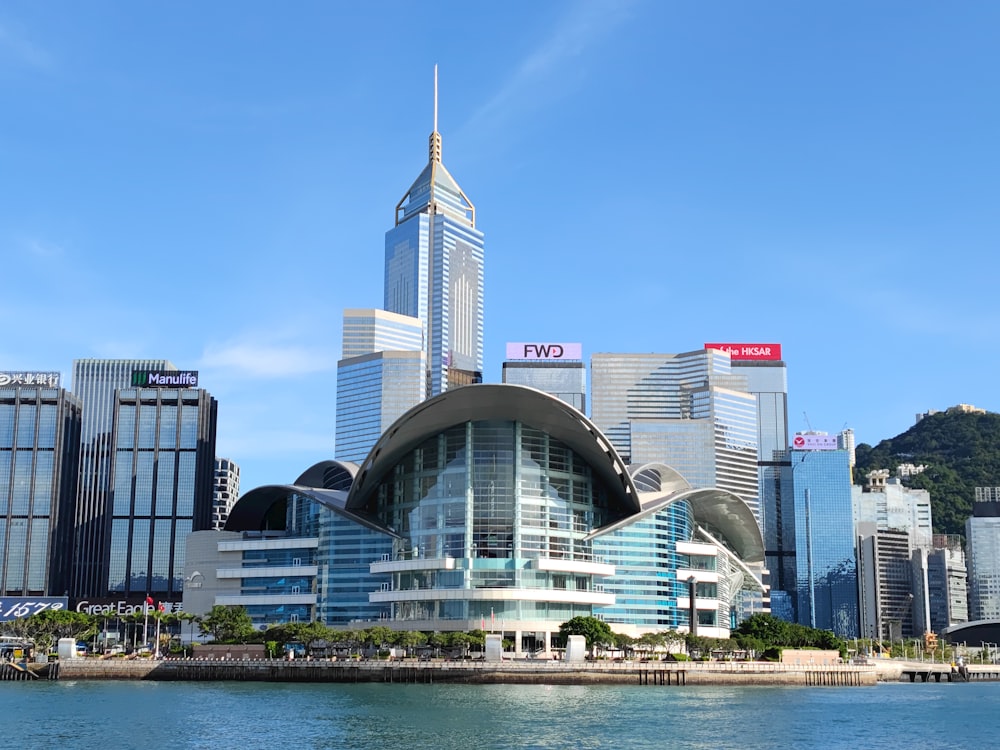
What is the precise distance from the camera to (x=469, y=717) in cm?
6819

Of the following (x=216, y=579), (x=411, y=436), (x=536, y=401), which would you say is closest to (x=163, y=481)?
(x=216, y=579)

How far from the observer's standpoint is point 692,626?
125 m

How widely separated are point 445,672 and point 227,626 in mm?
27659

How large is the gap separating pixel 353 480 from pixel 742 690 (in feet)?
163

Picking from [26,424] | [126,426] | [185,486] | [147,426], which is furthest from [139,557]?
[26,424]

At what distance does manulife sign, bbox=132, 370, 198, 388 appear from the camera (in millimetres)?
195375

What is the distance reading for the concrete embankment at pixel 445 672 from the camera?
3794 inches

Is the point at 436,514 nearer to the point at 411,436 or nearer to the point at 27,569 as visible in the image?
the point at 411,436

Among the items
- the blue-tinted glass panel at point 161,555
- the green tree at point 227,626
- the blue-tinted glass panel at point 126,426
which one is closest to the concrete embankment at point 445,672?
the green tree at point 227,626

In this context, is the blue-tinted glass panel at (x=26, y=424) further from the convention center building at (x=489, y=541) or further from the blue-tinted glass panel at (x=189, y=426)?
the convention center building at (x=489, y=541)

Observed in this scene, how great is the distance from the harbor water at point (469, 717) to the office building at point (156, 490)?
93.3 meters

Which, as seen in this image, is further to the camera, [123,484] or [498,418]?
[123,484]

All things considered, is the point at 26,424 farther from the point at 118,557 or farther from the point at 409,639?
the point at 409,639

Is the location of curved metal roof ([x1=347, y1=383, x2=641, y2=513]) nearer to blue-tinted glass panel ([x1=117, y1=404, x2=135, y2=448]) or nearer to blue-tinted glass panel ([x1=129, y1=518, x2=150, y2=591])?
blue-tinted glass panel ([x1=129, y1=518, x2=150, y2=591])
